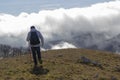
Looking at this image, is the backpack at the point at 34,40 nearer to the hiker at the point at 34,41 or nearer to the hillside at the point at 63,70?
the hiker at the point at 34,41

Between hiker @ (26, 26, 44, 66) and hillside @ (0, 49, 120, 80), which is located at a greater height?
hiker @ (26, 26, 44, 66)

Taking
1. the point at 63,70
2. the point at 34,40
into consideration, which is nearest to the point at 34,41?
the point at 34,40

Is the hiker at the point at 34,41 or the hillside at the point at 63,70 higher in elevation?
the hiker at the point at 34,41

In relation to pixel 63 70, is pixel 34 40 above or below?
above

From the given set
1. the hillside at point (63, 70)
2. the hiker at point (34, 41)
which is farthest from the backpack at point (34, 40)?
the hillside at point (63, 70)

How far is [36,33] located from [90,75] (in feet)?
22.7

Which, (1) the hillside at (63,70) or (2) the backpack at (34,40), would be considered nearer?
(1) the hillside at (63,70)

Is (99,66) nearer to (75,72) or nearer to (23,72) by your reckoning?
(75,72)

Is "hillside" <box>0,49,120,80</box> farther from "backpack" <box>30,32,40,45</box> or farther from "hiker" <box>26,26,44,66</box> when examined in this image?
"backpack" <box>30,32,40,45</box>

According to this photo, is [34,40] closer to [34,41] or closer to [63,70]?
[34,41]

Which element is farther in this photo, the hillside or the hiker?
the hiker

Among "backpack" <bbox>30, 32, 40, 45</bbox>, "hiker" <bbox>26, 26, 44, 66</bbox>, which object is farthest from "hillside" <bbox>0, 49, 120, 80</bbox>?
"backpack" <bbox>30, 32, 40, 45</bbox>

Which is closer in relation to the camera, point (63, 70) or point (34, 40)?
point (63, 70)

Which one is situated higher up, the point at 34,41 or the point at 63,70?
the point at 34,41
